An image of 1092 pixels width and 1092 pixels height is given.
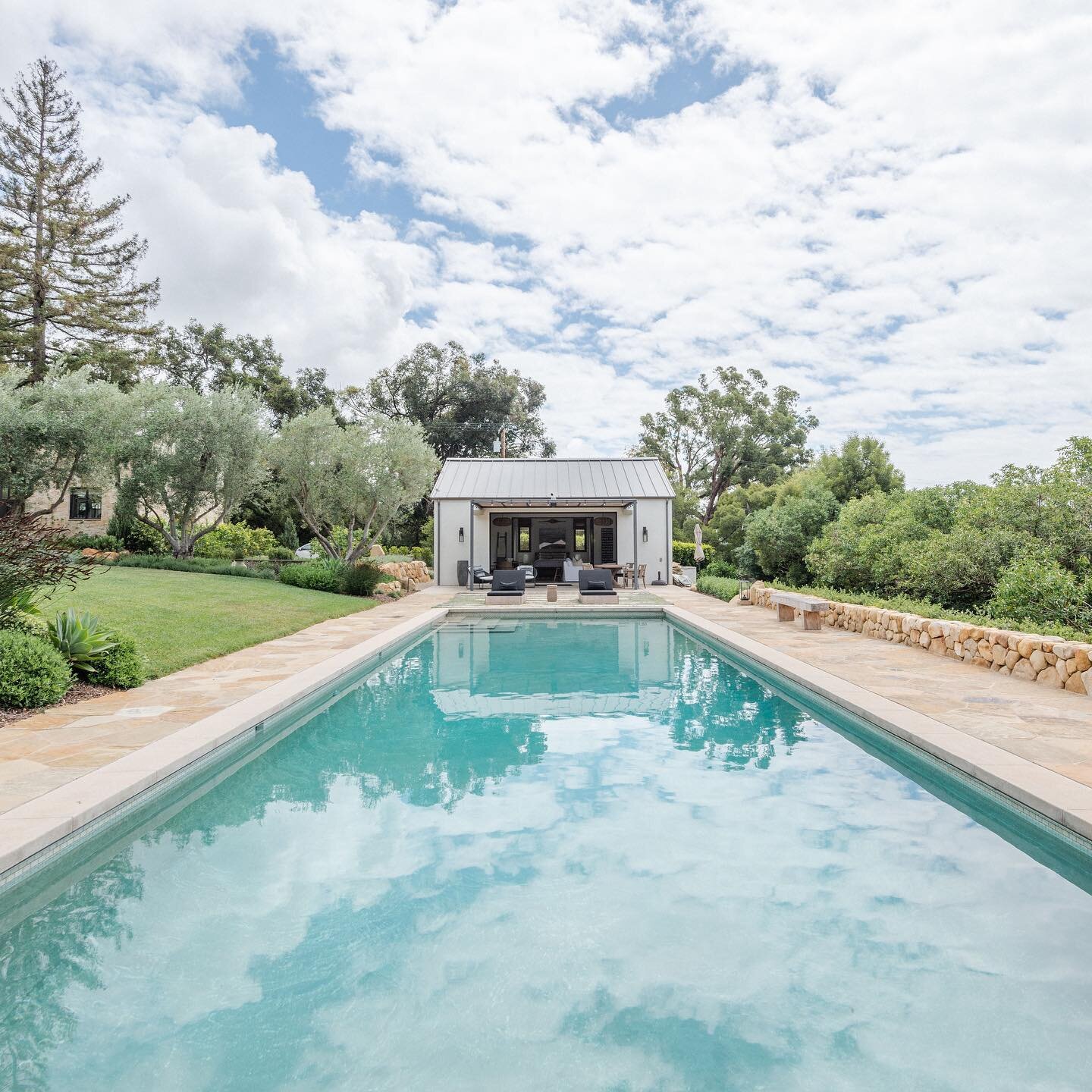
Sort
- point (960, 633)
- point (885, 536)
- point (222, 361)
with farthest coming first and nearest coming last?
point (222, 361), point (885, 536), point (960, 633)

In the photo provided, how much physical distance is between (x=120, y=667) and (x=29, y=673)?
3.09 feet

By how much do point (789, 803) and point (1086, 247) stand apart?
1424 cm

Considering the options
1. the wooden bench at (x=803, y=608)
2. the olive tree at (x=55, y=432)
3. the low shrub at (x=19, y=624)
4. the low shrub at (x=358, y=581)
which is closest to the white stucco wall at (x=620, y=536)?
the low shrub at (x=358, y=581)

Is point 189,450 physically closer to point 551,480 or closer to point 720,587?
point 551,480

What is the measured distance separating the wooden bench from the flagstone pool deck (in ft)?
2.64

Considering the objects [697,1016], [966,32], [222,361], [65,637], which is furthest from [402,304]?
[697,1016]

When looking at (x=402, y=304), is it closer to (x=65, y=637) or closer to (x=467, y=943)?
(x=65, y=637)

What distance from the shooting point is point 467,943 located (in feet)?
10.3

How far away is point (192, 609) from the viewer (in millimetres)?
11828

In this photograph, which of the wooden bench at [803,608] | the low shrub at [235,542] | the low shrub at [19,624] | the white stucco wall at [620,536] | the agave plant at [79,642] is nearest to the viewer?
the low shrub at [19,624]

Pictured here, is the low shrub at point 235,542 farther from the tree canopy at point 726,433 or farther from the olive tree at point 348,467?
the tree canopy at point 726,433

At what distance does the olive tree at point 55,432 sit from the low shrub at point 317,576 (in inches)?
220

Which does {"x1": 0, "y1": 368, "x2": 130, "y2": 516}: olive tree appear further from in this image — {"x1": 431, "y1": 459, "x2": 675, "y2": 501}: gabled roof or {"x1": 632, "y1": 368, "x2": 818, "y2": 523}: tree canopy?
{"x1": 632, "y1": 368, "x2": 818, "y2": 523}: tree canopy

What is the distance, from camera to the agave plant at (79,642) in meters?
6.69
